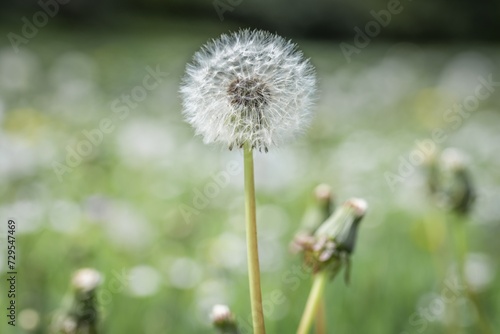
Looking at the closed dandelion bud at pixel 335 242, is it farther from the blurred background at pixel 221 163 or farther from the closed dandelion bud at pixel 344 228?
the blurred background at pixel 221 163

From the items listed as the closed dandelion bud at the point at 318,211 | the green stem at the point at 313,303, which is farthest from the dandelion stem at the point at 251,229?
the closed dandelion bud at the point at 318,211

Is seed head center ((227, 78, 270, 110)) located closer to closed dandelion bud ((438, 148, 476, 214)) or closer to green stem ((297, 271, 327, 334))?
green stem ((297, 271, 327, 334))

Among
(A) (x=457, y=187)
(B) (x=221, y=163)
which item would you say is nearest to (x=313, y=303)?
(A) (x=457, y=187)

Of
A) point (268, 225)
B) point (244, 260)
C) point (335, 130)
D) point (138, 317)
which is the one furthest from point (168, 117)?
point (138, 317)

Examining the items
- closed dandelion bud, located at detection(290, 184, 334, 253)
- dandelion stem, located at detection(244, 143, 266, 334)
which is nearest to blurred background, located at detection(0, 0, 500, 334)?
closed dandelion bud, located at detection(290, 184, 334, 253)

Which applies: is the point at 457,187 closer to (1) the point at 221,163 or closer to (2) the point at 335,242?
(2) the point at 335,242

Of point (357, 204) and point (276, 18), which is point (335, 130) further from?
point (357, 204)
